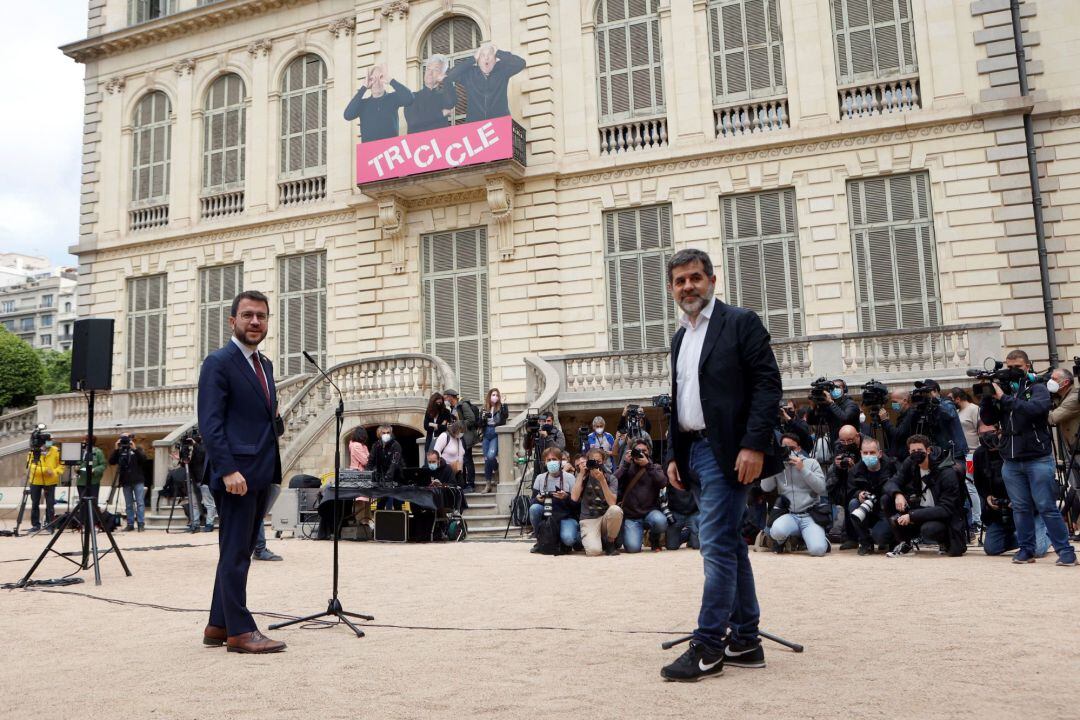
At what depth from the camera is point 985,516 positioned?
984 cm

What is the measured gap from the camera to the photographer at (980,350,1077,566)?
8.55 metres

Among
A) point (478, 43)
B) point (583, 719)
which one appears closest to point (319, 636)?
point (583, 719)

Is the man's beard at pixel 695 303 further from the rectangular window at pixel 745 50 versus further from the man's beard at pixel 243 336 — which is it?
the rectangular window at pixel 745 50

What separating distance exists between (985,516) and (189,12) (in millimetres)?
22354

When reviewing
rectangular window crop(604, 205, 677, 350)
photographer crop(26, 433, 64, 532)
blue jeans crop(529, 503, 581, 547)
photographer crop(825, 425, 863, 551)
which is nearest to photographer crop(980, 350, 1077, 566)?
photographer crop(825, 425, 863, 551)

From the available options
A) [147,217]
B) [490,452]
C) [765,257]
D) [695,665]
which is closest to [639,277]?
[765,257]

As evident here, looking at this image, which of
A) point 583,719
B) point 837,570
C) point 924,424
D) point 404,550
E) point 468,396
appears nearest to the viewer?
point 583,719

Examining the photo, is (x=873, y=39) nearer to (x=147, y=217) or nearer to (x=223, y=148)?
(x=223, y=148)

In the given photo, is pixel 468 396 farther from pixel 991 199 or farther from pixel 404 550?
pixel 991 199

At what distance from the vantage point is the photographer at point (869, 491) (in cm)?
1034

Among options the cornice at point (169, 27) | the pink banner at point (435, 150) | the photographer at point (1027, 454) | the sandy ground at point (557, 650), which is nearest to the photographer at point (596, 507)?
the sandy ground at point (557, 650)

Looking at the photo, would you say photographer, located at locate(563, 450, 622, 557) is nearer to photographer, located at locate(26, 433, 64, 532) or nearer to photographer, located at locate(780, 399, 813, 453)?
photographer, located at locate(780, 399, 813, 453)

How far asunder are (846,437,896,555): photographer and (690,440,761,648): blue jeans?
633 centimetres

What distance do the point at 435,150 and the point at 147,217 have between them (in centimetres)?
950
